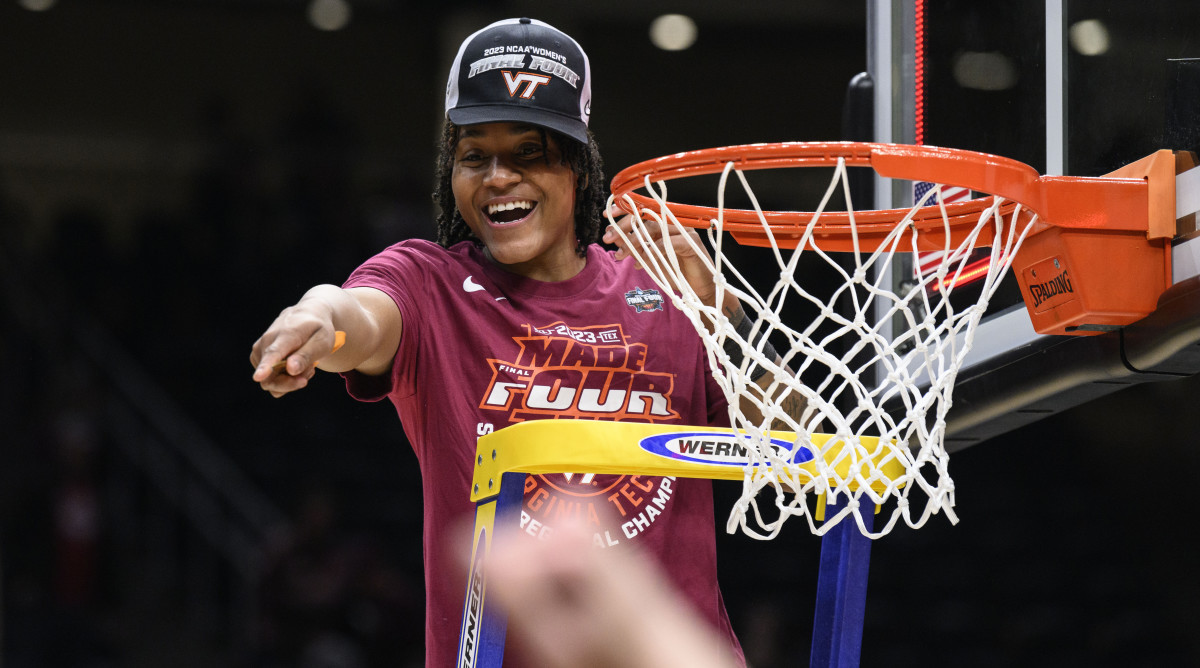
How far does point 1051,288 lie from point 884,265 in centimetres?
32

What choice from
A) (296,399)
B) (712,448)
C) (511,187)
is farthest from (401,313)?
(296,399)

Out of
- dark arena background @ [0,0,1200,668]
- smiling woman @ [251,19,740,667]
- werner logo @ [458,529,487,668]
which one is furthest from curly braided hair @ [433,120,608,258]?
dark arena background @ [0,0,1200,668]

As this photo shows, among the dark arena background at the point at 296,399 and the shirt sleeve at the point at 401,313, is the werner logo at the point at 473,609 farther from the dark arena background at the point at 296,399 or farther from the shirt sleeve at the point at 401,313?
the dark arena background at the point at 296,399

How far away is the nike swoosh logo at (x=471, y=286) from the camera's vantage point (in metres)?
2.18

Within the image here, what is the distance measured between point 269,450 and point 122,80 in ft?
11.3

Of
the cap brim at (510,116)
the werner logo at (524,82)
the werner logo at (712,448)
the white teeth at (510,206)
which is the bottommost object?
the werner logo at (712,448)

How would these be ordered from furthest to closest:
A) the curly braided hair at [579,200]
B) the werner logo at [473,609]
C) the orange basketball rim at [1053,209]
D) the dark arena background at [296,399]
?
the dark arena background at [296,399]
the curly braided hair at [579,200]
the orange basketball rim at [1053,209]
the werner logo at [473,609]

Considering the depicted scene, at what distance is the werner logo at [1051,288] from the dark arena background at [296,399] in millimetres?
4007

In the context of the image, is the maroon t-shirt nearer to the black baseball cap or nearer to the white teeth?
the white teeth

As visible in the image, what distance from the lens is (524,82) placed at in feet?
7.00

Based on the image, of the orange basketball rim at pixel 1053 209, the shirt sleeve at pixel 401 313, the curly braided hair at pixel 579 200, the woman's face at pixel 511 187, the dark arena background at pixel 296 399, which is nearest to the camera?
the orange basketball rim at pixel 1053 209

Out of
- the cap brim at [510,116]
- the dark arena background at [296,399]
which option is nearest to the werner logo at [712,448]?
the cap brim at [510,116]

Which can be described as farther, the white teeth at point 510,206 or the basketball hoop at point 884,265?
the white teeth at point 510,206

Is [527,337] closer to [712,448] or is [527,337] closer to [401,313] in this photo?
[401,313]
